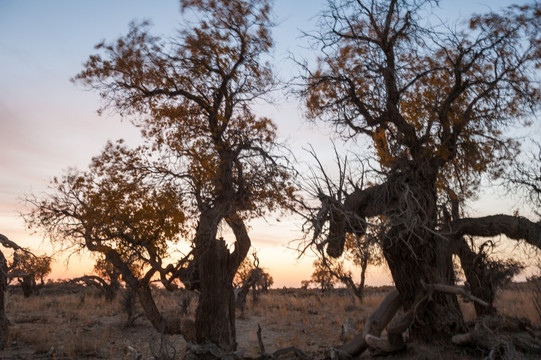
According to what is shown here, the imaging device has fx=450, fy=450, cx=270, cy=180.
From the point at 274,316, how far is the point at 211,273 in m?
11.6

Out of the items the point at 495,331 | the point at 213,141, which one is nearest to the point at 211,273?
the point at 213,141

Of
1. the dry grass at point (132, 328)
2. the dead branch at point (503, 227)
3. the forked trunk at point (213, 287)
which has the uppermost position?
the dead branch at point (503, 227)

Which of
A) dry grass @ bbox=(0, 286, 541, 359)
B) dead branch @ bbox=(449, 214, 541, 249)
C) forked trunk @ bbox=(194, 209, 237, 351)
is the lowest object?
dry grass @ bbox=(0, 286, 541, 359)

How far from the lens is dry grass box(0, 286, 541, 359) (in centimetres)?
1444

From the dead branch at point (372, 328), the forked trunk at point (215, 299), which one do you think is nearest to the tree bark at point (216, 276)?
the forked trunk at point (215, 299)

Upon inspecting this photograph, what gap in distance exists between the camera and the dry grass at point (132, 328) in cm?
1444

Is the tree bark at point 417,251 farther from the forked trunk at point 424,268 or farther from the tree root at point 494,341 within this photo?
the tree root at point 494,341

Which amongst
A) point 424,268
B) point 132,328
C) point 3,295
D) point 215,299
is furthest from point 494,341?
point 132,328

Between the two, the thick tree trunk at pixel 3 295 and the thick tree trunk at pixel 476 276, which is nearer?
the thick tree trunk at pixel 3 295

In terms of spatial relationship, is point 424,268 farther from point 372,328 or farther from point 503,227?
point 503,227

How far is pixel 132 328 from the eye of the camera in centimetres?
1961

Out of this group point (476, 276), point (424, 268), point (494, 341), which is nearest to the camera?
point (494, 341)

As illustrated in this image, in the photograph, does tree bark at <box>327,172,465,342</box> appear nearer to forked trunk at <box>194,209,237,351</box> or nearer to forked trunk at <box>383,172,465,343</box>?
forked trunk at <box>383,172,465,343</box>

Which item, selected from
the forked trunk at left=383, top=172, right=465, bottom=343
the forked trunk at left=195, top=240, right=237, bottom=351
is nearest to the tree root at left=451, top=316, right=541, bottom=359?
the forked trunk at left=383, top=172, right=465, bottom=343
